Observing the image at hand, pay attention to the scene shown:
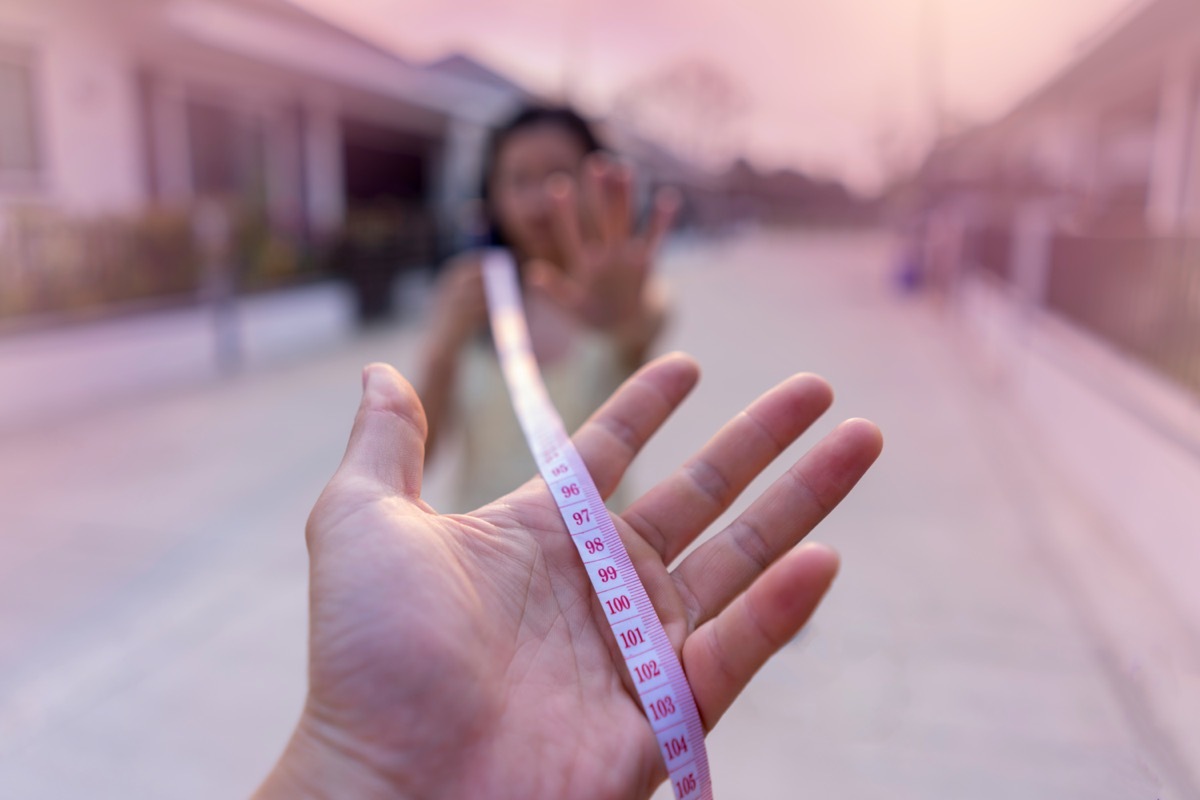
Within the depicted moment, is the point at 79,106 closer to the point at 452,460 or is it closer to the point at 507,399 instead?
the point at 452,460

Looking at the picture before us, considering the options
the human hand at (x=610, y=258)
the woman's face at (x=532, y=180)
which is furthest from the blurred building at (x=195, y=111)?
the human hand at (x=610, y=258)

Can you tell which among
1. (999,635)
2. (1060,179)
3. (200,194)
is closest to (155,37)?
(200,194)

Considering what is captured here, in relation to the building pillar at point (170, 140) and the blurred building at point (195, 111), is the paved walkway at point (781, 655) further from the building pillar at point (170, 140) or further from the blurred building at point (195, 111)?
the building pillar at point (170, 140)

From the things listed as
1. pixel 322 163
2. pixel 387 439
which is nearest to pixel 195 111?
pixel 322 163

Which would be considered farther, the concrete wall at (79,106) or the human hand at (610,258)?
the concrete wall at (79,106)

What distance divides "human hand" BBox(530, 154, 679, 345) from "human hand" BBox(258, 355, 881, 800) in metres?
0.58

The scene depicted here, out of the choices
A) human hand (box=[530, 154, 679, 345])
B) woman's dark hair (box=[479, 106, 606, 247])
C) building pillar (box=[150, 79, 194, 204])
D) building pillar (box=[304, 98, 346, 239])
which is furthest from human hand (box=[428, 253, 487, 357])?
building pillar (box=[304, 98, 346, 239])

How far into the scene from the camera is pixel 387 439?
94 cm

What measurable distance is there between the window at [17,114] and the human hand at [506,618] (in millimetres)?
6881

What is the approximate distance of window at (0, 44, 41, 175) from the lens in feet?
20.7

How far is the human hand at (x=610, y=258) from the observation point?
151 centimetres

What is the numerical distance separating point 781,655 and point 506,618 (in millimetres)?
749

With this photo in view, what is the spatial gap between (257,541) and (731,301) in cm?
831

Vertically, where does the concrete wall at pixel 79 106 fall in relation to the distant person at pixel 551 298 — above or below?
above
